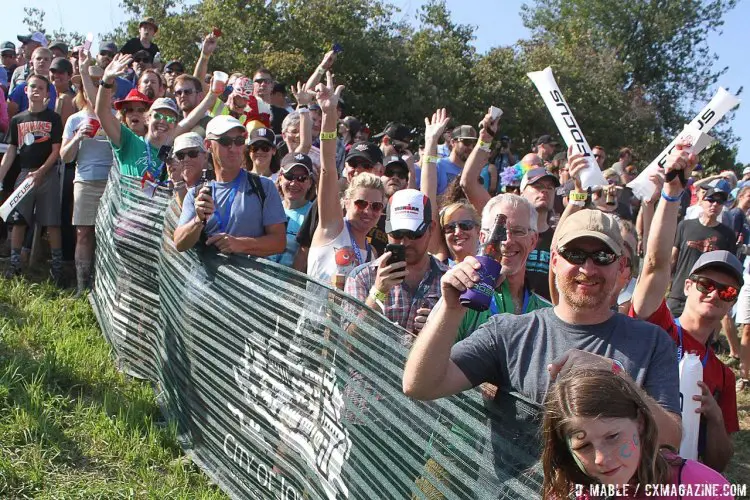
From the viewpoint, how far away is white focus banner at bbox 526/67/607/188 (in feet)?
16.5

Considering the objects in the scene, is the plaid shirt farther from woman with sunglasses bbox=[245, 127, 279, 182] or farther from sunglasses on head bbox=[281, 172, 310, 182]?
woman with sunglasses bbox=[245, 127, 279, 182]

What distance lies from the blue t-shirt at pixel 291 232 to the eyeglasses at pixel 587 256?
116 inches

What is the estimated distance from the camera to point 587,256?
2861 mm

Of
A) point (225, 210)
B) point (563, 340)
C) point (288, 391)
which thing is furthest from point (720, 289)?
point (225, 210)

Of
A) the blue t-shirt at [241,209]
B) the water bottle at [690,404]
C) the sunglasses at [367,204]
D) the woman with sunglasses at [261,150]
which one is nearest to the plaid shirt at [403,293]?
the sunglasses at [367,204]

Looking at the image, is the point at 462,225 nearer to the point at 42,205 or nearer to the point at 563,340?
the point at 563,340

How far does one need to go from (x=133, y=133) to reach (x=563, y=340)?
5.70m

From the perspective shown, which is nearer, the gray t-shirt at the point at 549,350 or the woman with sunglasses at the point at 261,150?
the gray t-shirt at the point at 549,350

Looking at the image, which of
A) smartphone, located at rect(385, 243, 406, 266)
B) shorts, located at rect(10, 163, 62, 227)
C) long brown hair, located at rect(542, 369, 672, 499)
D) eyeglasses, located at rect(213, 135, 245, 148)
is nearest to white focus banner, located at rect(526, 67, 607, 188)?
smartphone, located at rect(385, 243, 406, 266)

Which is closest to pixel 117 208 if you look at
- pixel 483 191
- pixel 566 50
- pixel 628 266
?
pixel 483 191

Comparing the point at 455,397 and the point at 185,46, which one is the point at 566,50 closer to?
the point at 185,46

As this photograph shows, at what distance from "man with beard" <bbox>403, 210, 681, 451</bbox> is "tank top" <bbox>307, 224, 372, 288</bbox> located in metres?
2.03

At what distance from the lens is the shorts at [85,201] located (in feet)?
27.1

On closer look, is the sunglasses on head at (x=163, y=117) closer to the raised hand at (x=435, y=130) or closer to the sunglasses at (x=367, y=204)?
the raised hand at (x=435, y=130)
